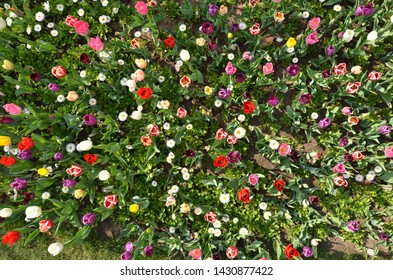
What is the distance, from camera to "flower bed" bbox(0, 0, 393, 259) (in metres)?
4.34

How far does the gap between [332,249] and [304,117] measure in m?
2.04

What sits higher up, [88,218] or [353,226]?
[353,226]

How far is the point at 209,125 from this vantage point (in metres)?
4.65

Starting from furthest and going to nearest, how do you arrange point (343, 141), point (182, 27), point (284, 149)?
point (182, 27) < point (343, 141) < point (284, 149)

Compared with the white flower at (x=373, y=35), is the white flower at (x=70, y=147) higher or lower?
lower

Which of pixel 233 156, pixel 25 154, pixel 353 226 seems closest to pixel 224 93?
pixel 233 156

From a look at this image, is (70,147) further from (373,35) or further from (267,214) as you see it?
(373,35)

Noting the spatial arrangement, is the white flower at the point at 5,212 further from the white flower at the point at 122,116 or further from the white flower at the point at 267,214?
the white flower at the point at 267,214

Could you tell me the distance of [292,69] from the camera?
405 centimetres

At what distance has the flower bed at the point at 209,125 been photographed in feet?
14.3

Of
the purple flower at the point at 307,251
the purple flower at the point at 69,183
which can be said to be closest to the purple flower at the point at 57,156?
the purple flower at the point at 69,183

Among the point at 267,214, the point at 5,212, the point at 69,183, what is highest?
the point at 267,214

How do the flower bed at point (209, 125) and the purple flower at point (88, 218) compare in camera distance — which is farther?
the flower bed at point (209, 125)

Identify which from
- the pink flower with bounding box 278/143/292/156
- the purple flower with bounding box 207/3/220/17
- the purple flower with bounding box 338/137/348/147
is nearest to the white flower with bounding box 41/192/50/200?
the pink flower with bounding box 278/143/292/156
